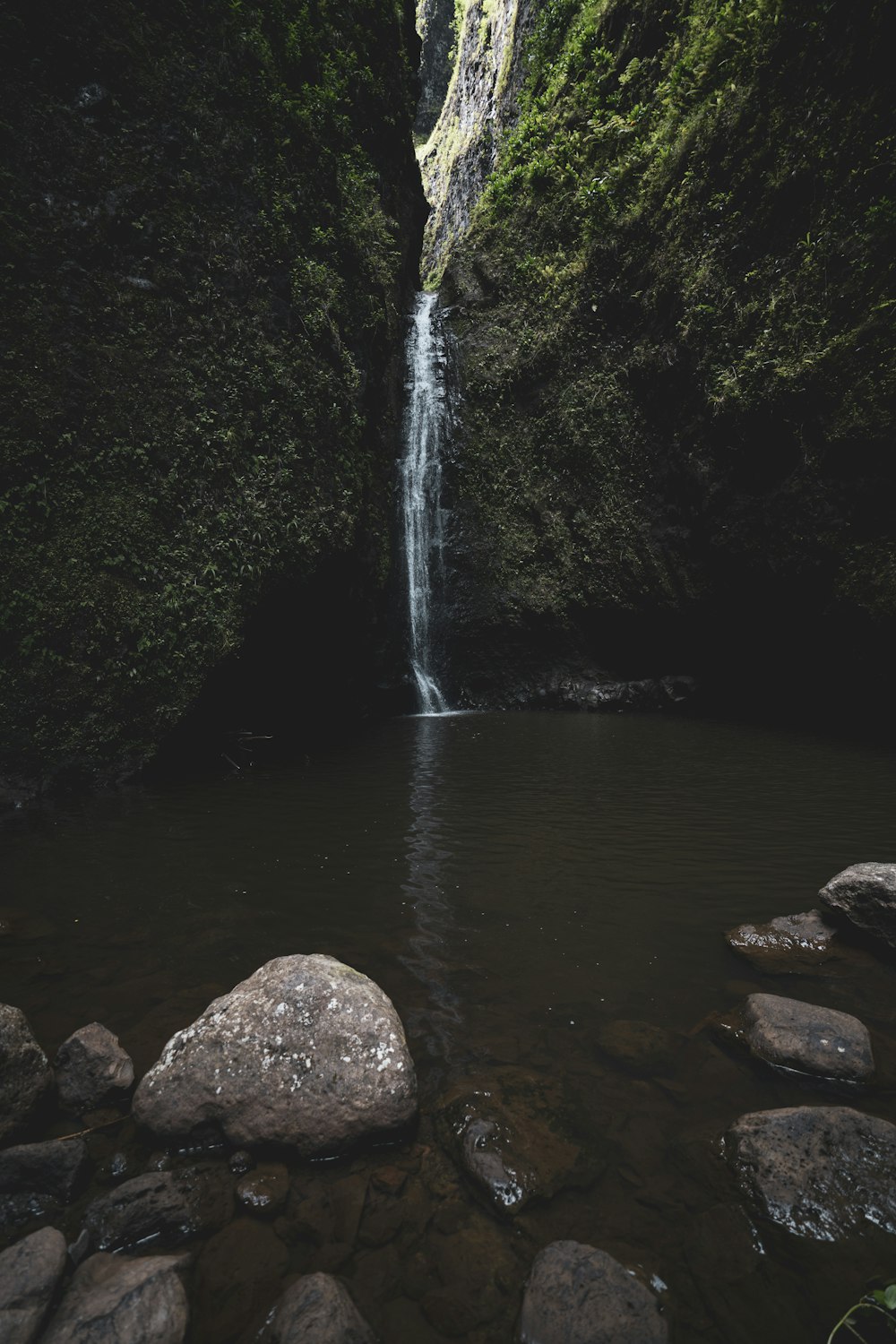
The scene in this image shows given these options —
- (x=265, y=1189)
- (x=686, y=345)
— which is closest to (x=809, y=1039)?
→ (x=265, y=1189)

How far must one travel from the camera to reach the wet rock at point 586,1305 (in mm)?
1627

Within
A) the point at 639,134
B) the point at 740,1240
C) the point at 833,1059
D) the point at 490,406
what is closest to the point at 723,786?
the point at 833,1059

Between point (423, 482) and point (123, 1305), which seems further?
point (423, 482)

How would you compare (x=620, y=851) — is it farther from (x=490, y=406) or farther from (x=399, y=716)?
(x=490, y=406)

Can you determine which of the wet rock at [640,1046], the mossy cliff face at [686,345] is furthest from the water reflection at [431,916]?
the mossy cliff face at [686,345]

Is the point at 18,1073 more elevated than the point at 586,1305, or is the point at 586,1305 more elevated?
the point at 18,1073

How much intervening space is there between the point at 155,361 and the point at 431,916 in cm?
861

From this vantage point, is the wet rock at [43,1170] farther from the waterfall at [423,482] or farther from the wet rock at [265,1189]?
the waterfall at [423,482]

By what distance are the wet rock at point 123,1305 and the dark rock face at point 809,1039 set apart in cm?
242

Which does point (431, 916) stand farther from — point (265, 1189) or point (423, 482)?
point (423, 482)

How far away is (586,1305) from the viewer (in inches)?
66.2

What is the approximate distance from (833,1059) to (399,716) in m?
13.0

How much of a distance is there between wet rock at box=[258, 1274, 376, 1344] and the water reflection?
1088mm

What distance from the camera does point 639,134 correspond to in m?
15.8
